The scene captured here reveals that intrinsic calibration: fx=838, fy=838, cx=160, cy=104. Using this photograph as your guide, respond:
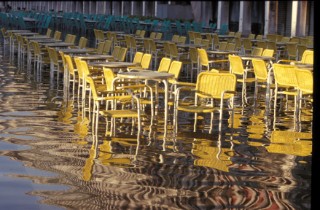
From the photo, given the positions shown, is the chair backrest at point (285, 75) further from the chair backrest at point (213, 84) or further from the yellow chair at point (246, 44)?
the yellow chair at point (246, 44)

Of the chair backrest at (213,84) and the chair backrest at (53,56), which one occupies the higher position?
the chair backrest at (53,56)

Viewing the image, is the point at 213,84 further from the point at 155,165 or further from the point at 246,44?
the point at 246,44

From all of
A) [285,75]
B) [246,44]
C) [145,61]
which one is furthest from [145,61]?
[246,44]

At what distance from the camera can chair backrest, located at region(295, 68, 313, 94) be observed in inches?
360

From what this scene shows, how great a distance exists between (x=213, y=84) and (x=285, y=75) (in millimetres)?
1354

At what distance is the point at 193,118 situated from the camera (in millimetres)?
10398

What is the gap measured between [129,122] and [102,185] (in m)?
3.48

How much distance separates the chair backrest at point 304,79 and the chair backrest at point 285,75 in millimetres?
503

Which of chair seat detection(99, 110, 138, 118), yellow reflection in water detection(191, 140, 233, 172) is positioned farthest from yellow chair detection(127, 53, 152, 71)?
yellow reflection in water detection(191, 140, 233, 172)

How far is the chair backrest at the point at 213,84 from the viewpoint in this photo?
8.98 meters

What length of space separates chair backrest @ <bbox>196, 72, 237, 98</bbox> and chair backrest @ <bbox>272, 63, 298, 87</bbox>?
1.17 m

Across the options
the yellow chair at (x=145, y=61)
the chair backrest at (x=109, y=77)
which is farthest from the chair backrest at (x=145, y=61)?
the chair backrest at (x=109, y=77)

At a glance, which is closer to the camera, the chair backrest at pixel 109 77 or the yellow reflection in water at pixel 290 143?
the yellow reflection in water at pixel 290 143

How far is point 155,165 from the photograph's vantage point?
733 centimetres
